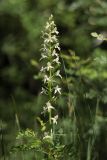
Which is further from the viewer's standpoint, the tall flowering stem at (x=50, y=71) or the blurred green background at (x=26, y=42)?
the blurred green background at (x=26, y=42)

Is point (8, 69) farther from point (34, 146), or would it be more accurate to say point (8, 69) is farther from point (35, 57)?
point (34, 146)

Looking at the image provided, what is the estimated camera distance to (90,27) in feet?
26.1

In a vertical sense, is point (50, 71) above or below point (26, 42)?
below

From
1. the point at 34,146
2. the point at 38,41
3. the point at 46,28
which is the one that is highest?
the point at 38,41

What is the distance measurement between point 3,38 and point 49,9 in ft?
4.32

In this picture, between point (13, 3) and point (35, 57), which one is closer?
point (13, 3)

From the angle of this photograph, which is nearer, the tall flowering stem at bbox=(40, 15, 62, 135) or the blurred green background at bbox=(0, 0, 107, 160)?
the tall flowering stem at bbox=(40, 15, 62, 135)

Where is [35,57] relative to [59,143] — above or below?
above

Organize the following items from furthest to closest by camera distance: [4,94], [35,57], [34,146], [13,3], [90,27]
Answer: [4,94], [35,57], [13,3], [90,27], [34,146]

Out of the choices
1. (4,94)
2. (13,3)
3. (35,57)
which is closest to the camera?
(13,3)

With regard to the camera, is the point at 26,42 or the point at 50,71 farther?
the point at 26,42

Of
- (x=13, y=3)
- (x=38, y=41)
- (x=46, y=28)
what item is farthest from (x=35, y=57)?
(x=46, y=28)

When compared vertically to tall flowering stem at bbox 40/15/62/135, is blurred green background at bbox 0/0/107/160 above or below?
above

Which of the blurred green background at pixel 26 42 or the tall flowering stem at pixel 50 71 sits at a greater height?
the blurred green background at pixel 26 42
